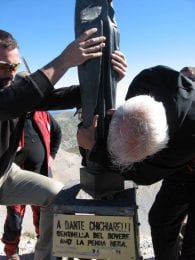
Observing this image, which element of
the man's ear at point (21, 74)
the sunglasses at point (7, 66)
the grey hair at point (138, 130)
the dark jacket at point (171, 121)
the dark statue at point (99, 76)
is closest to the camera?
the grey hair at point (138, 130)

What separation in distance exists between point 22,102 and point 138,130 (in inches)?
29.8

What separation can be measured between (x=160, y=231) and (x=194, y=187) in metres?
0.45

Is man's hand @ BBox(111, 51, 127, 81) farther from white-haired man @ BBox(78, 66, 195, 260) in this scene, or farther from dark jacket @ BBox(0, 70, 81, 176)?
dark jacket @ BBox(0, 70, 81, 176)

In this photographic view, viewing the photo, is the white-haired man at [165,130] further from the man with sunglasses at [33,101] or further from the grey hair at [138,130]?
the man with sunglasses at [33,101]

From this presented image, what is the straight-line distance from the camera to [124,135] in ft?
6.95

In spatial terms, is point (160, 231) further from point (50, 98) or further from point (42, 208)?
point (50, 98)

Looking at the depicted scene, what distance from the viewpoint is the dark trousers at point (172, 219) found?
2932 millimetres

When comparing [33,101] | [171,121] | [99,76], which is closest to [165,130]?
[171,121]

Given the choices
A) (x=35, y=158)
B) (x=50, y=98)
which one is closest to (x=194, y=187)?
(x=50, y=98)

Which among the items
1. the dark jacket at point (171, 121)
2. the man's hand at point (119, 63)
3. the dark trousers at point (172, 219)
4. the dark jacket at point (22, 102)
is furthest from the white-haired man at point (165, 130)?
the dark jacket at point (22, 102)

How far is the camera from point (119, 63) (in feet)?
8.71

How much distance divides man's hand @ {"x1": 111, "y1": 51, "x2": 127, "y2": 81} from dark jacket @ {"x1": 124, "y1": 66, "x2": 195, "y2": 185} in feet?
0.90

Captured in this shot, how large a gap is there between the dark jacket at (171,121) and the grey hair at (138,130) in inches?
3.8

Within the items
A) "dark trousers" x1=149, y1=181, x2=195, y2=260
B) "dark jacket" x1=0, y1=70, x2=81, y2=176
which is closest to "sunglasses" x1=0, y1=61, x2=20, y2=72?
"dark jacket" x1=0, y1=70, x2=81, y2=176
